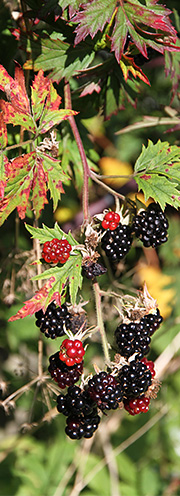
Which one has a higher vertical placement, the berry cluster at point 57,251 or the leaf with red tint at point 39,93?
the leaf with red tint at point 39,93

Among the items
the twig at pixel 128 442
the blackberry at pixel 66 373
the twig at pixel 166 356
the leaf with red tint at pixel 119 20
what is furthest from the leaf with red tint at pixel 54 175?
the twig at pixel 128 442

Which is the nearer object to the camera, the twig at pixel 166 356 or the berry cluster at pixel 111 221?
the berry cluster at pixel 111 221

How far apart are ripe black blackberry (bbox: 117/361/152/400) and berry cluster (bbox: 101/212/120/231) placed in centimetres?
34

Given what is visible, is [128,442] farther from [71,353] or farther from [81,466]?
[71,353]

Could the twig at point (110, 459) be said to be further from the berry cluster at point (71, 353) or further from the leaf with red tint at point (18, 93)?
the leaf with red tint at point (18, 93)

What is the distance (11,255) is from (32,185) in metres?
0.63

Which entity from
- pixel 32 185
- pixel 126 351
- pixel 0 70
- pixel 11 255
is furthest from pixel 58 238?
pixel 11 255

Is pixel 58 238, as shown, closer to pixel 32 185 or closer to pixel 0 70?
pixel 32 185

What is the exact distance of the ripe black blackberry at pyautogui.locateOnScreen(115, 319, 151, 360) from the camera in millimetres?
1104

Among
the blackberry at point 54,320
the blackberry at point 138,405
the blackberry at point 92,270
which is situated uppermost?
the blackberry at point 92,270

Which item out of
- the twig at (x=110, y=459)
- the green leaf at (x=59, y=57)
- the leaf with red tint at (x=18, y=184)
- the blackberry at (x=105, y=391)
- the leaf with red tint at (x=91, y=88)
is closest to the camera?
the blackberry at (x=105, y=391)

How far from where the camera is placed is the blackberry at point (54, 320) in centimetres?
111

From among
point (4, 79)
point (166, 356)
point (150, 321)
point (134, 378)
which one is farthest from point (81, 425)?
point (166, 356)

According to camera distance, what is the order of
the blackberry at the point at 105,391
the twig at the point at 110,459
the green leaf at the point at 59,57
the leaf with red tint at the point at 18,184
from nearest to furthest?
the blackberry at the point at 105,391 < the leaf with red tint at the point at 18,184 < the green leaf at the point at 59,57 < the twig at the point at 110,459
